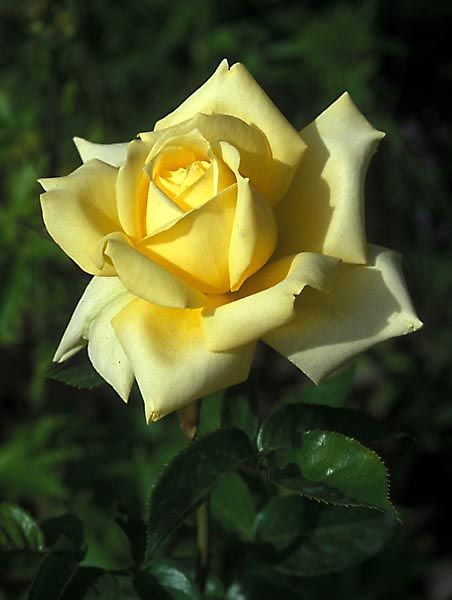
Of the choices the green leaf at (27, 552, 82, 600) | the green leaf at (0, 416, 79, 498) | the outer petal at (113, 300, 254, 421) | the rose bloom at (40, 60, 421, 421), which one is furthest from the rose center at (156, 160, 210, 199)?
the green leaf at (0, 416, 79, 498)

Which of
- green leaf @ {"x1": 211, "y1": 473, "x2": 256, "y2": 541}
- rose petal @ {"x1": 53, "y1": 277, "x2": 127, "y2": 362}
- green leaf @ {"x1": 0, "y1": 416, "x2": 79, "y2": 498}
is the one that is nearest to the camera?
rose petal @ {"x1": 53, "y1": 277, "x2": 127, "y2": 362}

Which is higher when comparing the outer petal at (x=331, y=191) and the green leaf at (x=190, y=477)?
the outer petal at (x=331, y=191)

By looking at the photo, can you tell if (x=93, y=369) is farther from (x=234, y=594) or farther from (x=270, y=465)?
(x=234, y=594)

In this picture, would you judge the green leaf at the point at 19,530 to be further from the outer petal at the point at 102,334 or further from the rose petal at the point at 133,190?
the rose petal at the point at 133,190

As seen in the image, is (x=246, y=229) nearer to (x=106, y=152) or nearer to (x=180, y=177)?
(x=180, y=177)

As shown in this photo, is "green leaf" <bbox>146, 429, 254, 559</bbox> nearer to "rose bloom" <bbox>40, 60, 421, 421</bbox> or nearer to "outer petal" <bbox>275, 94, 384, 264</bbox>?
"rose bloom" <bbox>40, 60, 421, 421</bbox>

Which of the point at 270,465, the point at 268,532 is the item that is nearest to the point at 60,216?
the point at 270,465

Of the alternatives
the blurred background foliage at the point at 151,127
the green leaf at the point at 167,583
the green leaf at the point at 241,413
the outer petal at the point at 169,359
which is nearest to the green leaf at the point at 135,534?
the green leaf at the point at 167,583

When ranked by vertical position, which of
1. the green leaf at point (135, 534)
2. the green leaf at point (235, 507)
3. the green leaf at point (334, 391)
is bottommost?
the green leaf at point (235, 507)
